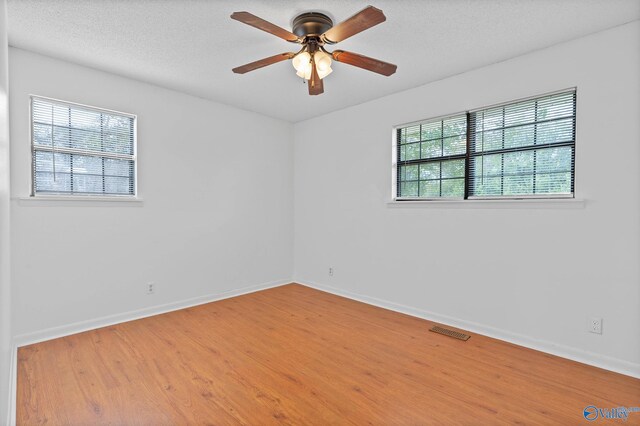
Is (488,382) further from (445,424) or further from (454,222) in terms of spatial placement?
(454,222)

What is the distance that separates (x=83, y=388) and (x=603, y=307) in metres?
3.97

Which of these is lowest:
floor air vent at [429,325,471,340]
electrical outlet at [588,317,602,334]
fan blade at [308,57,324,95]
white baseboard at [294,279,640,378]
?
floor air vent at [429,325,471,340]

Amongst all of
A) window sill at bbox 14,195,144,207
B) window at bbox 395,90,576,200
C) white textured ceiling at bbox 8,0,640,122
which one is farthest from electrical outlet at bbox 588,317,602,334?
window sill at bbox 14,195,144,207

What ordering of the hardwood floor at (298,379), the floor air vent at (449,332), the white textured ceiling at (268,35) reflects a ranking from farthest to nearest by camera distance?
the floor air vent at (449,332) → the white textured ceiling at (268,35) → the hardwood floor at (298,379)

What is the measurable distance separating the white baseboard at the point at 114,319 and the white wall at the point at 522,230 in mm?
1636

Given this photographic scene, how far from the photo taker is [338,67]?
10.3 feet

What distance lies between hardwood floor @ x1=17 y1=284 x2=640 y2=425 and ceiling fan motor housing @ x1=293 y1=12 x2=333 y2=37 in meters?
2.56

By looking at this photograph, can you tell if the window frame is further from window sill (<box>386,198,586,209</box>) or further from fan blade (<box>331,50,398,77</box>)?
window sill (<box>386,198,586,209</box>)

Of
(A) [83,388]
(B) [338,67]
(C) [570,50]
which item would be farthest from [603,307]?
(A) [83,388]

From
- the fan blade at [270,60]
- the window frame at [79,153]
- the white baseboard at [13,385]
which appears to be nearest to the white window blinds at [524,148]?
the fan blade at [270,60]

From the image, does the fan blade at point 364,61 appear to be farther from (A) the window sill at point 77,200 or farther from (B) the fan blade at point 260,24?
(A) the window sill at point 77,200

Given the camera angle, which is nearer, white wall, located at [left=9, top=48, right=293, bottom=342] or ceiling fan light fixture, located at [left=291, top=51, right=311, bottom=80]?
ceiling fan light fixture, located at [left=291, top=51, right=311, bottom=80]

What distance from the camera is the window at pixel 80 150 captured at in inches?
117

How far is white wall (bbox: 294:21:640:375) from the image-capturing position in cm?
246
